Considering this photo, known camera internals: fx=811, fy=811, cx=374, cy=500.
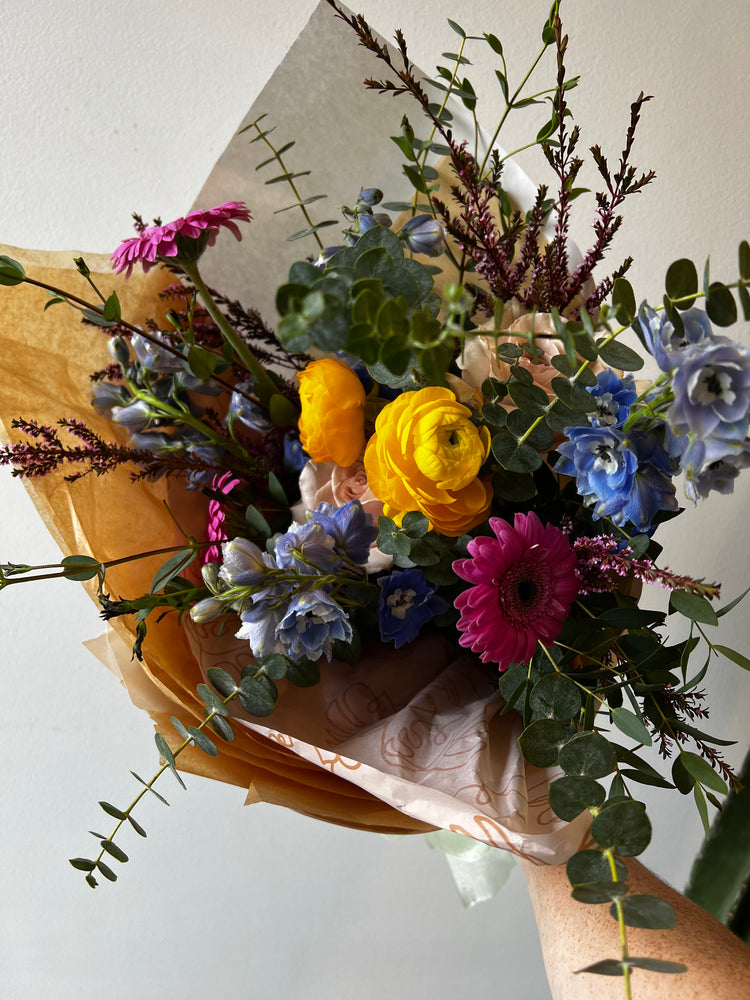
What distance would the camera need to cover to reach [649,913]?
0.32m

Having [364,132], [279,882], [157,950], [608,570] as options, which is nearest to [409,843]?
[279,882]

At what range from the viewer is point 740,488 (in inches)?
29.0

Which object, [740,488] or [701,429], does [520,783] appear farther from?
[740,488]

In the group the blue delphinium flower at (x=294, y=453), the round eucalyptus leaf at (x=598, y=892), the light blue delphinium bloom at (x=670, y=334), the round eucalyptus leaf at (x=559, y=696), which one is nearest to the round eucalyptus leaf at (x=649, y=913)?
the round eucalyptus leaf at (x=598, y=892)

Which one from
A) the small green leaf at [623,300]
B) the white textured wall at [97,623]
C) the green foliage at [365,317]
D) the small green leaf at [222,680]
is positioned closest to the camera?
the green foliage at [365,317]

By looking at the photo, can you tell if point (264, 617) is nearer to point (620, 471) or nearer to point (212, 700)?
point (212, 700)

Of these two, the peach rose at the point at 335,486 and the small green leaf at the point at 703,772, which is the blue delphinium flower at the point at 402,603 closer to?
the peach rose at the point at 335,486

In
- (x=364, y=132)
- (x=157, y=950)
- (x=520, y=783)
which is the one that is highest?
(x=364, y=132)

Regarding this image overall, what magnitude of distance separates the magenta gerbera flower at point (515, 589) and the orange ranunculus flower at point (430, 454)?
0.10 feet

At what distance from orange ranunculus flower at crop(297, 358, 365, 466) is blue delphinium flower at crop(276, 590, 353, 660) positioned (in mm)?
95

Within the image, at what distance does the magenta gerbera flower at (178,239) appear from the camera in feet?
1.52

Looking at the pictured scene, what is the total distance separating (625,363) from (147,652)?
12.3 inches

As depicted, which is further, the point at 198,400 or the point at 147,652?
the point at 198,400

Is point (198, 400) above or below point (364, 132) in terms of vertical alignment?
below
